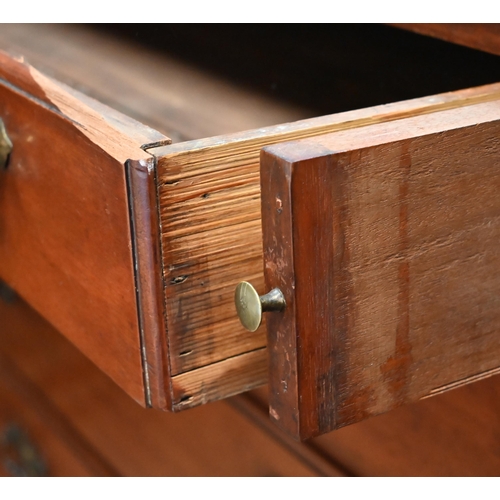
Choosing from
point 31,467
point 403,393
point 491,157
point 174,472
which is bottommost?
point 31,467

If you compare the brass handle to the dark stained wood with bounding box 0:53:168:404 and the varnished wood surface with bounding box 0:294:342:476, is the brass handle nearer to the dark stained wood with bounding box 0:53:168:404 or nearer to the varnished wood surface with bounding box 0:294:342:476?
the dark stained wood with bounding box 0:53:168:404

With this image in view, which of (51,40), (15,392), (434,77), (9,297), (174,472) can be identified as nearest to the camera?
(434,77)

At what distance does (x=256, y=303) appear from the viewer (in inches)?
13.7

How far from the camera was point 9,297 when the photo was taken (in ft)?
3.70

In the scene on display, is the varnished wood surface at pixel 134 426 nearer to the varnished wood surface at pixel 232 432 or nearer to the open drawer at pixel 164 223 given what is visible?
the varnished wood surface at pixel 232 432

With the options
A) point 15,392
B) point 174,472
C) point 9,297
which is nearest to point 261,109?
point 174,472

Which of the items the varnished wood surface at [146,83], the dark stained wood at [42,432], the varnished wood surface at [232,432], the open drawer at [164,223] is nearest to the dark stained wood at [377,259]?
the open drawer at [164,223]

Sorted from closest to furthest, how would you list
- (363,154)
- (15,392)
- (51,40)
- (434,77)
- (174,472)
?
(363,154) < (434,77) < (51,40) < (174,472) < (15,392)

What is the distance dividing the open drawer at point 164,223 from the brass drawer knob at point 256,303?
0.04 metres

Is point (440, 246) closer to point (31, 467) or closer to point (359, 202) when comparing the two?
point (359, 202)

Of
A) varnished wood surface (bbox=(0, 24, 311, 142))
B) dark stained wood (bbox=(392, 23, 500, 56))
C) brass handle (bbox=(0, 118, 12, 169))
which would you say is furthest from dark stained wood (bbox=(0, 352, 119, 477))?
dark stained wood (bbox=(392, 23, 500, 56))

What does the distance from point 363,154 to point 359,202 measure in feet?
0.06

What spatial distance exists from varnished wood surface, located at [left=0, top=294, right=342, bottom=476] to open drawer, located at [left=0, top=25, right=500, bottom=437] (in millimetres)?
325

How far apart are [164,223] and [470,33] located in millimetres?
194
